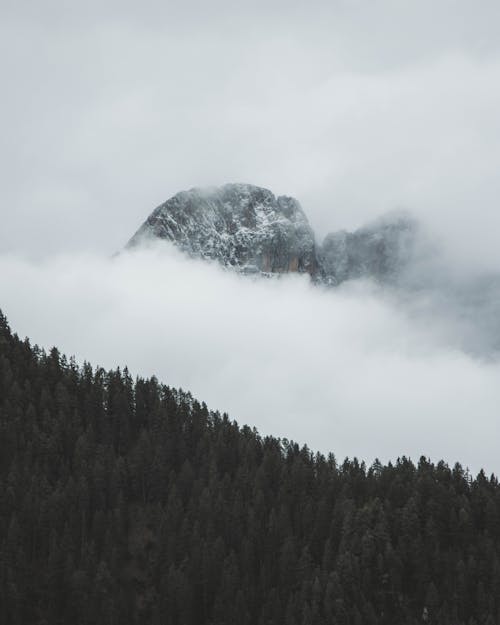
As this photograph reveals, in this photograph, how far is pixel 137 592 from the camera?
128 meters

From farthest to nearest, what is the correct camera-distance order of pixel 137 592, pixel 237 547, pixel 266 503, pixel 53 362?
pixel 53 362, pixel 266 503, pixel 237 547, pixel 137 592

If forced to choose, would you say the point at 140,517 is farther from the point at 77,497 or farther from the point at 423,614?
the point at 423,614

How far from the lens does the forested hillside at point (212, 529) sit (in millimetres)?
121938

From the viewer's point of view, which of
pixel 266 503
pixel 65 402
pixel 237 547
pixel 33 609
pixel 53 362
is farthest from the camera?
pixel 53 362

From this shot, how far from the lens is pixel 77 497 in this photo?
461 ft

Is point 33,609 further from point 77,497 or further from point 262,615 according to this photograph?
point 262,615

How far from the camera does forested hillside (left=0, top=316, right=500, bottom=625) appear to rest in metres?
122

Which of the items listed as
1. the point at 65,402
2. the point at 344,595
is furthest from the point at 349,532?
the point at 65,402

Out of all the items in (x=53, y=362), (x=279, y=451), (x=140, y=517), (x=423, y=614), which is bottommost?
(x=423, y=614)

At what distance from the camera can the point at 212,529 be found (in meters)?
136

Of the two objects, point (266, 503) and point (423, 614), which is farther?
point (266, 503)

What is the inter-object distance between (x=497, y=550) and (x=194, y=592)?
50.4m

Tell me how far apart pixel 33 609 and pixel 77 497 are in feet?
78.6

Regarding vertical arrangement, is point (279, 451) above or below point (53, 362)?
below
